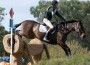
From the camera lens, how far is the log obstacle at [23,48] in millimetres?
18719

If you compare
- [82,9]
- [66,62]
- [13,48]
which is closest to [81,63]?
[66,62]

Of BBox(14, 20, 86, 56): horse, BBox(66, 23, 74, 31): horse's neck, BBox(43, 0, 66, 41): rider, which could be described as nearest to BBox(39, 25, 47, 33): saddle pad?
BBox(14, 20, 86, 56): horse

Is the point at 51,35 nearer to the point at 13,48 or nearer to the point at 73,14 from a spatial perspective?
the point at 13,48

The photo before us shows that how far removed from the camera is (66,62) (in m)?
14.0

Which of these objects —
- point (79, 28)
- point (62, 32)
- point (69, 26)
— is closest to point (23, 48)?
point (62, 32)

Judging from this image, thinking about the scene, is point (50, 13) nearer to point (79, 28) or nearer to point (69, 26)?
point (69, 26)

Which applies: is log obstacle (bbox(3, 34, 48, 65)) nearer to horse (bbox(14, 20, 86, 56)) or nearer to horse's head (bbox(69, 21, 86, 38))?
horse (bbox(14, 20, 86, 56))

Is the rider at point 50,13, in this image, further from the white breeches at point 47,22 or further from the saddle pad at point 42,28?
the saddle pad at point 42,28

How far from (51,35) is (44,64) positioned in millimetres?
6752

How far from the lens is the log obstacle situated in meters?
18.7

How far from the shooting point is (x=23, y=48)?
19125mm

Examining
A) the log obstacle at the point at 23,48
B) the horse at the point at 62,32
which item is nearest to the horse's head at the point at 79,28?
the horse at the point at 62,32

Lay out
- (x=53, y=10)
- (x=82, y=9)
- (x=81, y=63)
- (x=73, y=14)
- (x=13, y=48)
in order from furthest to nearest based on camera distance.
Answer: (x=82, y=9) < (x=73, y=14) < (x=53, y=10) < (x=13, y=48) < (x=81, y=63)

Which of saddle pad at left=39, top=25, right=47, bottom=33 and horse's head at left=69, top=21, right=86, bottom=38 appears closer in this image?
horse's head at left=69, top=21, right=86, bottom=38
